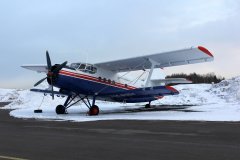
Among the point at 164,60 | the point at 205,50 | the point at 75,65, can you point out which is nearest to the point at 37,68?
the point at 75,65

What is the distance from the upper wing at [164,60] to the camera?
2091cm

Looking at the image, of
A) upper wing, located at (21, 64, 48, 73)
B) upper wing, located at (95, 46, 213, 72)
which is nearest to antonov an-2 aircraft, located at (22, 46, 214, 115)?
upper wing, located at (95, 46, 213, 72)

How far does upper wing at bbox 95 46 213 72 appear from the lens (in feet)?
68.6

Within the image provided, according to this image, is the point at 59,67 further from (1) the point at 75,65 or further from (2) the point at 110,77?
(2) the point at 110,77

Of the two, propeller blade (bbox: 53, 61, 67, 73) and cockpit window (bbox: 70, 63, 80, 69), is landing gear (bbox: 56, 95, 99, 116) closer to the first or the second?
cockpit window (bbox: 70, 63, 80, 69)

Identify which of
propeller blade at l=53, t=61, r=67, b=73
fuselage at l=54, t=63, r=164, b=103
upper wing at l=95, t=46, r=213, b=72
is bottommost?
fuselage at l=54, t=63, r=164, b=103

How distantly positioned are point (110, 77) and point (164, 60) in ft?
11.8

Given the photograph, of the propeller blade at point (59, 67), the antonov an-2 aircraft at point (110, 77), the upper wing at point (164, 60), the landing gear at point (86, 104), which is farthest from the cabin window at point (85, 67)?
the landing gear at point (86, 104)

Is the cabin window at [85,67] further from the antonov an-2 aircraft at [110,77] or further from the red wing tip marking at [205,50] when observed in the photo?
the red wing tip marking at [205,50]

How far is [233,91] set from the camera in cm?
3716
